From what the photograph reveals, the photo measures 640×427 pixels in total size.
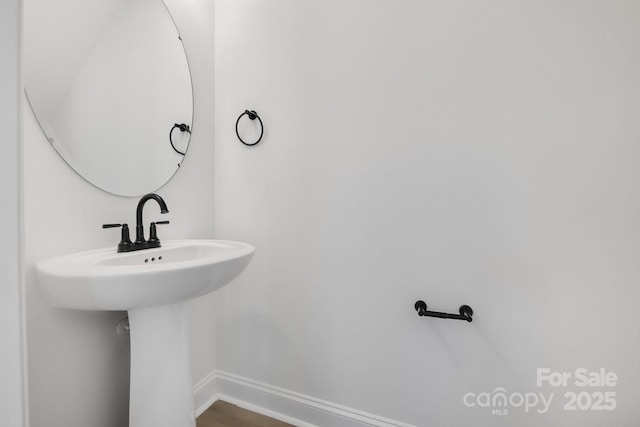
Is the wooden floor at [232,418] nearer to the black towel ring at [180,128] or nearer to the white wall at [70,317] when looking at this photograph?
the white wall at [70,317]

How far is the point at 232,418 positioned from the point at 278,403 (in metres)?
0.24

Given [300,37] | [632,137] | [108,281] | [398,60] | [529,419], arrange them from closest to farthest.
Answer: [108,281]
[632,137]
[529,419]
[398,60]
[300,37]

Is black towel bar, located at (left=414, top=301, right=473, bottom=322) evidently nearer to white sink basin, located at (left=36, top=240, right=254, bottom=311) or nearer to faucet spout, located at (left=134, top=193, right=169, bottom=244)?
white sink basin, located at (left=36, top=240, right=254, bottom=311)

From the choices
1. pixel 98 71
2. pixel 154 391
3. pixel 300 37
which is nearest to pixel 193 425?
pixel 154 391

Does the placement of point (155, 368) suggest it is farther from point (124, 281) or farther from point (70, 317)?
point (124, 281)

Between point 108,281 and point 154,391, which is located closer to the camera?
point 108,281

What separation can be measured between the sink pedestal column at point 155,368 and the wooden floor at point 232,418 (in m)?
0.46

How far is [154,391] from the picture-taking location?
86 cm

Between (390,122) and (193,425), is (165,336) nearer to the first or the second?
(193,425)

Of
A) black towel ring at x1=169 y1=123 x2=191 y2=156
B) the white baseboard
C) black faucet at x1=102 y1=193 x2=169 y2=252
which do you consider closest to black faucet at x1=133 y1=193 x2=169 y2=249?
black faucet at x1=102 y1=193 x2=169 y2=252

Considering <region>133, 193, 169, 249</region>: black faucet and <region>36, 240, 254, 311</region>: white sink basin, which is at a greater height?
<region>133, 193, 169, 249</region>: black faucet

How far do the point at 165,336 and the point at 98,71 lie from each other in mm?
990

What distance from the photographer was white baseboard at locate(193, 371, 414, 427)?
1150 millimetres

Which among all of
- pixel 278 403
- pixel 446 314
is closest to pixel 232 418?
pixel 278 403
